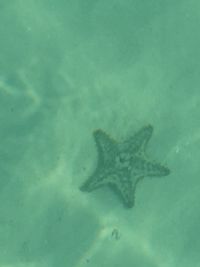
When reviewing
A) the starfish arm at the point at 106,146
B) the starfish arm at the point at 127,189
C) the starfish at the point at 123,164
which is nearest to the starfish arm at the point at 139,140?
the starfish at the point at 123,164

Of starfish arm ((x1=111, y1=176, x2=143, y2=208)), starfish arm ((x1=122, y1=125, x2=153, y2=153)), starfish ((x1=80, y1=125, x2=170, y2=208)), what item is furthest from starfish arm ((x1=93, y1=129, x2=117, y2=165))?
starfish arm ((x1=111, y1=176, x2=143, y2=208))

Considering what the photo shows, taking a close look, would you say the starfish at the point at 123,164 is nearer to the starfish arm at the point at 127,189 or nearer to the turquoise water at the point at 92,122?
the starfish arm at the point at 127,189

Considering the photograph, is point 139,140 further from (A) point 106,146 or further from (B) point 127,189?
(B) point 127,189

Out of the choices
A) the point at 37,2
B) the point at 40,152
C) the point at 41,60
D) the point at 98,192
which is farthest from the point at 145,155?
the point at 37,2

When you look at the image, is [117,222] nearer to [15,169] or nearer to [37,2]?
[15,169]

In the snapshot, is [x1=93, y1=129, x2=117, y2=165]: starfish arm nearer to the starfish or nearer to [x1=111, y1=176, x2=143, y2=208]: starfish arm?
the starfish

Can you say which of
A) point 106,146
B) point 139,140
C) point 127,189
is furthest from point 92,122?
point 127,189
